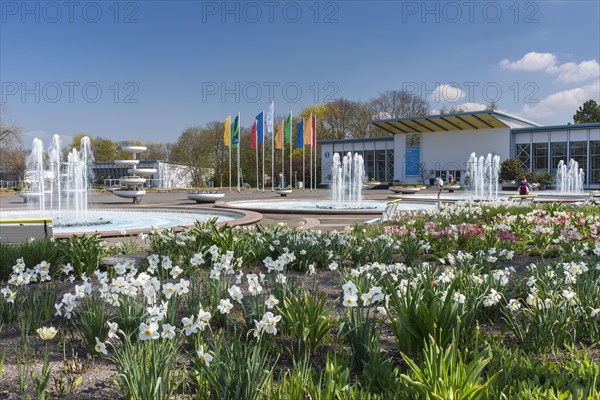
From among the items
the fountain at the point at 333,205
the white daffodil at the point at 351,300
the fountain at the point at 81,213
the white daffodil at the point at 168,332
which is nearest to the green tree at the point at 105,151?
the fountain at the point at 333,205

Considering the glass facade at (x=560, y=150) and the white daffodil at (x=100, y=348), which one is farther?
the glass facade at (x=560, y=150)

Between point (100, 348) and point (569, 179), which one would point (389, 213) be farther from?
point (569, 179)

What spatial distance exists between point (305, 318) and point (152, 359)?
130 centimetres

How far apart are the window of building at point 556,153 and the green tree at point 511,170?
4.47 m

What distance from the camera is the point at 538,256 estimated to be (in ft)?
27.4

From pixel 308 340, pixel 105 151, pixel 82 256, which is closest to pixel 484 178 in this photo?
pixel 82 256

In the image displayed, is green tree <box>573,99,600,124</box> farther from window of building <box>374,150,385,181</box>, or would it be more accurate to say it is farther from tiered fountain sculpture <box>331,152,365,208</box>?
tiered fountain sculpture <box>331,152,365,208</box>

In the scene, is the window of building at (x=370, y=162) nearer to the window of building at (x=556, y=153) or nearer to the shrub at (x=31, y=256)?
the window of building at (x=556, y=153)

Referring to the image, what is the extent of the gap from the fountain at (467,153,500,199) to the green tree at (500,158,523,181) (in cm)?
96

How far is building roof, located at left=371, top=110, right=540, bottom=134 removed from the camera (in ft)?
182

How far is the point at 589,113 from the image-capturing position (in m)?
86.4

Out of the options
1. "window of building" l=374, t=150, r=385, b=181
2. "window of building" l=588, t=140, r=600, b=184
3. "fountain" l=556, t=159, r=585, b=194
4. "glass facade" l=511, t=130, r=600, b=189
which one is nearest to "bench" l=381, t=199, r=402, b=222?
"fountain" l=556, t=159, r=585, b=194

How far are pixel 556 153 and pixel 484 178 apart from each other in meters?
12.5

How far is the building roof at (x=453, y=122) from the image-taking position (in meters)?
55.6
